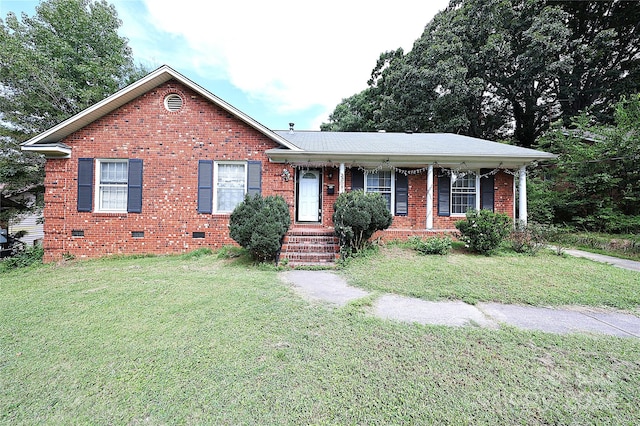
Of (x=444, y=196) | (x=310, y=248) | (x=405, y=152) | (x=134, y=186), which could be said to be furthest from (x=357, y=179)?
(x=134, y=186)

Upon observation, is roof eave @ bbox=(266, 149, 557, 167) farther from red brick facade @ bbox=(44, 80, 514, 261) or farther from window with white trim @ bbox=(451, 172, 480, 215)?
window with white trim @ bbox=(451, 172, 480, 215)

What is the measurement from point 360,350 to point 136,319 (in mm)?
2969

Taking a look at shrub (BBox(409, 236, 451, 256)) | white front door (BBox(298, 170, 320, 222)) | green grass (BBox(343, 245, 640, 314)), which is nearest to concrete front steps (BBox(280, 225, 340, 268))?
green grass (BBox(343, 245, 640, 314))

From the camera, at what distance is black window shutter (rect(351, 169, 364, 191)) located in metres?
9.23

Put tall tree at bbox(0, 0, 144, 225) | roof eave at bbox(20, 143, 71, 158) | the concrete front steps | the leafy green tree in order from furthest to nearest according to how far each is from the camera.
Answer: tall tree at bbox(0, 0, 144, 225) → the leafy green tree → roof eave at bbox(20, 143, 71, 158) → the concrete front steps

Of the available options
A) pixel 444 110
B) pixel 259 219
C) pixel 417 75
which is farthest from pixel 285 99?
pixel 259 219

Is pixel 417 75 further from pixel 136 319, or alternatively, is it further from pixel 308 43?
pixel 136 319

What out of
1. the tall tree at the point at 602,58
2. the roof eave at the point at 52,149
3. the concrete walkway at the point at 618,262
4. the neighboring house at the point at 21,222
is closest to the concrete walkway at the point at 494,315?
the concrete walkway at the point at 618,262

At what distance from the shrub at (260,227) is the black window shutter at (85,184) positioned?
5.11 metres

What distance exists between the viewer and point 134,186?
7961 millimetres

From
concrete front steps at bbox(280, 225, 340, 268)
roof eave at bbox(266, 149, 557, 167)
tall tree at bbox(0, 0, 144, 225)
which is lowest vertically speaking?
concrete front steps at bbox(280, 225, 340, 268)

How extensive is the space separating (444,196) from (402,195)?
1.56 meters

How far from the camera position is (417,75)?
16.7 metres

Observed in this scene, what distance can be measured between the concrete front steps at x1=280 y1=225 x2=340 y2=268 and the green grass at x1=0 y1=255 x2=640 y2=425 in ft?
8.83
